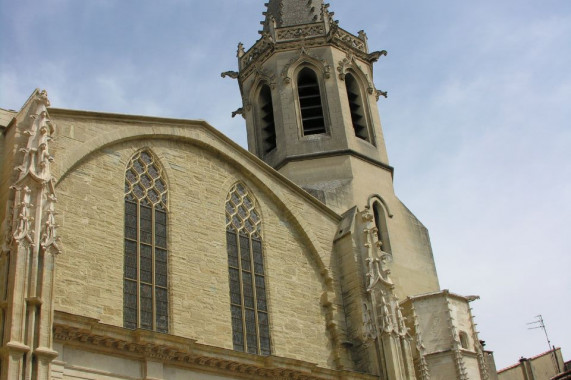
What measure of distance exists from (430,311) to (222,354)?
6.24 m

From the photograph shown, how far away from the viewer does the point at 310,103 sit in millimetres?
22531

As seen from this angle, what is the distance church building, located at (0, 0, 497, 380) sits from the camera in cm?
1218

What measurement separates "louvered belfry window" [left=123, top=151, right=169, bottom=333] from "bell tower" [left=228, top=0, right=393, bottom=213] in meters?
5.53

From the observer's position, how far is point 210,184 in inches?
650

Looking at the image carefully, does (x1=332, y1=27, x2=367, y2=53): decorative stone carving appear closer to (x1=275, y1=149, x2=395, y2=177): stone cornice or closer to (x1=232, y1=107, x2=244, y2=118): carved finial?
(x1=232, y1=107, x2=244, y2=118): carved finial

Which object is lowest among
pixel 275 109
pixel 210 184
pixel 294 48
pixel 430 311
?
pixel 430 311

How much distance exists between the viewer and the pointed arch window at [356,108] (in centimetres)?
2241

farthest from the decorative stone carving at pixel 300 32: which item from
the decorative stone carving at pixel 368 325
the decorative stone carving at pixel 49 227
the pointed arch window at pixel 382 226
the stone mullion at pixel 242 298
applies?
the decorative stone carving at pixel 49 227

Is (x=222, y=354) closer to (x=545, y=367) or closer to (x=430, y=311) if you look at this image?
(x=430, y=311)

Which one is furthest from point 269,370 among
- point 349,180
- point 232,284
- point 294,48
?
point 294,48

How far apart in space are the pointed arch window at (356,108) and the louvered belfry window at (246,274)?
6.09 m

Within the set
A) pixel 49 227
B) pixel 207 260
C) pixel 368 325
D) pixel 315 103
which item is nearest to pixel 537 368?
pixel 315 103

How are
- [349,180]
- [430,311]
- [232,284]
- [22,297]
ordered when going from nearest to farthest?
[22,297] → [232,284] → [430,311] → [349,180]

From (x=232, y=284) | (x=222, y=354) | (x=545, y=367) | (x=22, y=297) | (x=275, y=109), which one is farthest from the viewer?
(x=545, y=367)
